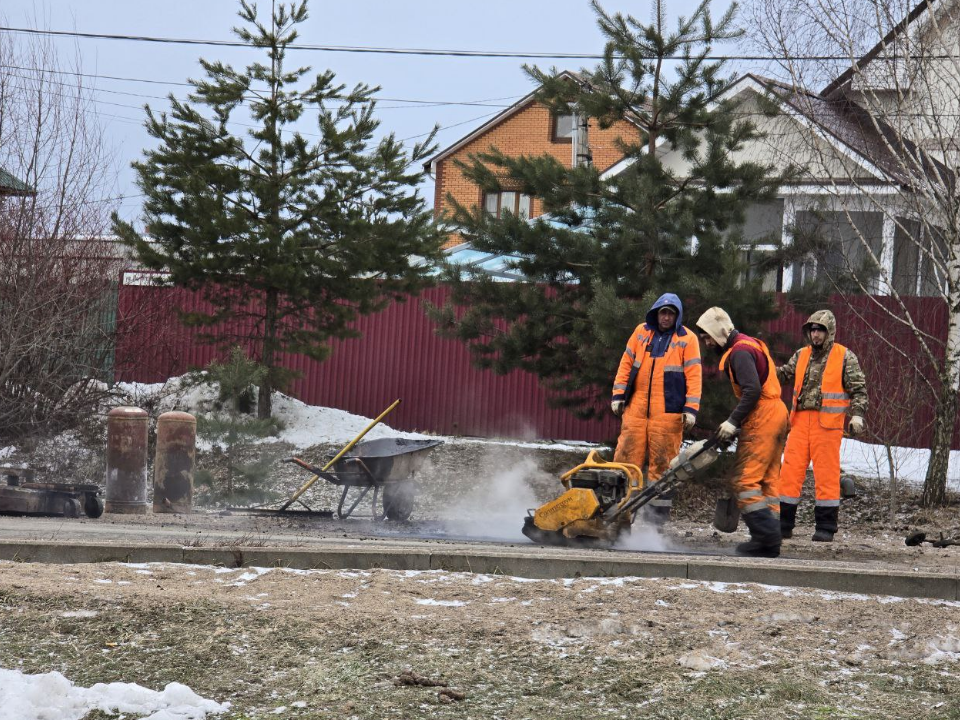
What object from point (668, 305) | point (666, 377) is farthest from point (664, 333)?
point (666, 377)

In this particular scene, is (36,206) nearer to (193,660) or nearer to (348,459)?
(348,459)

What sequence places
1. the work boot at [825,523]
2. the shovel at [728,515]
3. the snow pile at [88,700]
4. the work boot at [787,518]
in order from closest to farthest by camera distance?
the snow pile at [88,700]
the shovel at [728,515]
the work boot at [825,523]
the work boot at [787,518]

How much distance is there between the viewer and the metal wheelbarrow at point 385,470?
9.71 m

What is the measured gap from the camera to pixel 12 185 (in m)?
14.3

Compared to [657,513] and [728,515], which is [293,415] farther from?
[728,515]

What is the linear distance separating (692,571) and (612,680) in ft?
6.91

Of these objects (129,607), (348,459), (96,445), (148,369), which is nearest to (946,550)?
(348,459)

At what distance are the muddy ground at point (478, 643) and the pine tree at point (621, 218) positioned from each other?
656 cm

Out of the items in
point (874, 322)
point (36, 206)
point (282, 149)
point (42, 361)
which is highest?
point (282, 149)

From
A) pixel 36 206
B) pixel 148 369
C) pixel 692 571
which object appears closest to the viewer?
pixel 692 571

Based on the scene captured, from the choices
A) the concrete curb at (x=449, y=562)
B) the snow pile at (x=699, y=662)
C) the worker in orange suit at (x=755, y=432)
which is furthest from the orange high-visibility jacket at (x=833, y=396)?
the snow pile at (x=699, y=662)

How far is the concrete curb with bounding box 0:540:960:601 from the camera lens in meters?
6.30

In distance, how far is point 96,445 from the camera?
15.2 m

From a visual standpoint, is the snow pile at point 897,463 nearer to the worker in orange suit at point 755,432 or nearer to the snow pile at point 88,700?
the worker in orange suit at point 755,432
